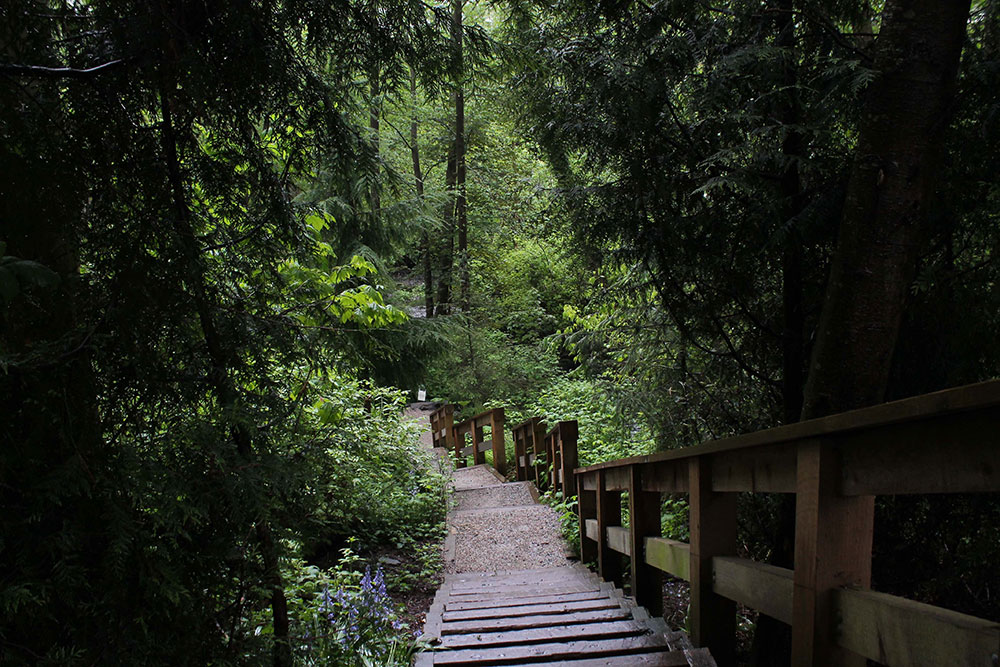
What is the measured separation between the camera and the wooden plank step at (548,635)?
10.9 ft

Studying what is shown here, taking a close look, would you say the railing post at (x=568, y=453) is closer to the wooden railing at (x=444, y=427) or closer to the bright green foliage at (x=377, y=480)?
the bright green foliage at (x=377, y=480)

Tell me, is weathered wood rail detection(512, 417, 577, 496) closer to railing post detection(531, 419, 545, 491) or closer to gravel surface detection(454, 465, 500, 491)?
railing post detection(531, 419, 545, 491)

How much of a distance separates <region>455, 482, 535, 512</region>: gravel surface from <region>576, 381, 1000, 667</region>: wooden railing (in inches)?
233

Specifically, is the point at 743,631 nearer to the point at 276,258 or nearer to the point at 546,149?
the point at 546,149

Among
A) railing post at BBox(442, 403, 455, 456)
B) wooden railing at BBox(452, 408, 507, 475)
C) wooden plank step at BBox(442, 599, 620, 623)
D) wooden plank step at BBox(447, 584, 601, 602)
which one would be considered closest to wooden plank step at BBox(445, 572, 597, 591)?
wooden plank step at BBox(447, 584, 601, 602)

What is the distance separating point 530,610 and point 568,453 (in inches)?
137

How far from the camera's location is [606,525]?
4852 millimetres

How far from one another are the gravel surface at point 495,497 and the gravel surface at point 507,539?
37cm

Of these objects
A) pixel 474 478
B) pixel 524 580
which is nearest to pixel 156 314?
pixel 524 580

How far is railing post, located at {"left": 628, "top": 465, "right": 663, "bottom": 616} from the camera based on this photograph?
375 centimetres

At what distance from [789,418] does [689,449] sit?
1.23 metres

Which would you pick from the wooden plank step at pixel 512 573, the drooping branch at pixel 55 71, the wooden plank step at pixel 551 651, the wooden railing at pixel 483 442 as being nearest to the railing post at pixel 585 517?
the wooden plank step at pixel 512 573

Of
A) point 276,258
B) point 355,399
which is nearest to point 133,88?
point 276,258

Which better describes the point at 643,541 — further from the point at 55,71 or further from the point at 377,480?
the point at 377,480
